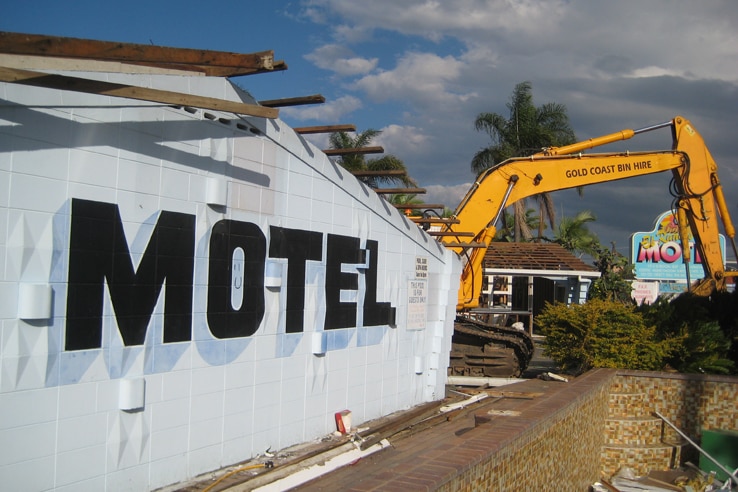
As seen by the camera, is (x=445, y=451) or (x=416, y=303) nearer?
(x=445, y=451)

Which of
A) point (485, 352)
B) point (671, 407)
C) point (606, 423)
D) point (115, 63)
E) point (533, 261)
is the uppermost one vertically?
point (115, 63)

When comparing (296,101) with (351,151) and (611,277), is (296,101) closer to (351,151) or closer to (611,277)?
(351,151)

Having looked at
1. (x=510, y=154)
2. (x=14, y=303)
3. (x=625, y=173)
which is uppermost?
(x=510, y=154)

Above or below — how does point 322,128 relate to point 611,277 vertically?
above

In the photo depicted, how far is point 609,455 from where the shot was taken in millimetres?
11727

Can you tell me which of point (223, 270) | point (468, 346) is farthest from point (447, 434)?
point (468, 346)

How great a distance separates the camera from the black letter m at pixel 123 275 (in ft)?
17.6

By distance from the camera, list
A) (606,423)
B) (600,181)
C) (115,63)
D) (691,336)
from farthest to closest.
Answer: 1. (600,181)
2. (691,336)
3. (606,423)
4. (115,63)

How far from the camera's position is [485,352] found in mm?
16234

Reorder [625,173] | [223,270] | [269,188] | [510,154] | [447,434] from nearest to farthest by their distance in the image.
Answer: [223,270] → [269,188] → [447,434] → [625,173] → [510,154]

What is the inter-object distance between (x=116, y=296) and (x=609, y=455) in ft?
28.6

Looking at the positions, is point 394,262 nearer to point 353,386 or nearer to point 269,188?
point 353,386

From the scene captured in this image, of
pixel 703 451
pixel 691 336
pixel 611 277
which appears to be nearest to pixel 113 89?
pixel 703 451

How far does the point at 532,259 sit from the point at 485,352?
13.2 m
